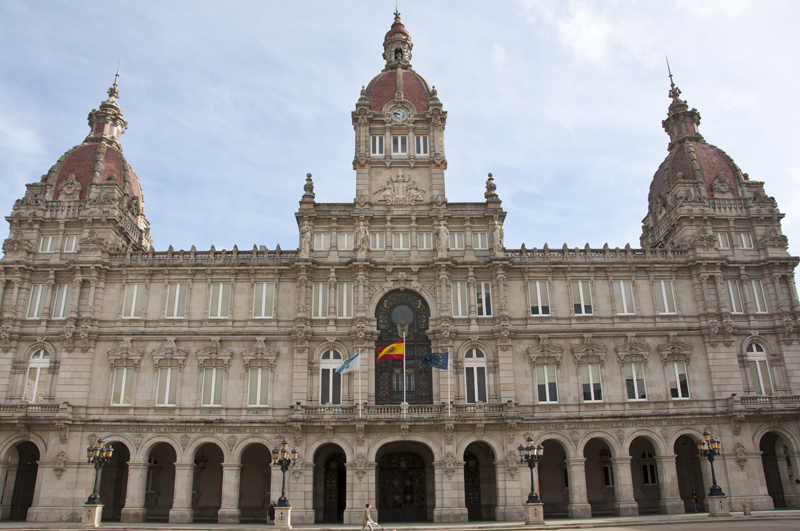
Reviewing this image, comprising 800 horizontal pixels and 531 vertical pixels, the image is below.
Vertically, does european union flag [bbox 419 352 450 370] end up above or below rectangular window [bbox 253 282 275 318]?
below

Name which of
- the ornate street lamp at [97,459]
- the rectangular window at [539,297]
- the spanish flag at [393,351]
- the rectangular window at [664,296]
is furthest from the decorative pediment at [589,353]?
the ornate street lamp at [97,459]

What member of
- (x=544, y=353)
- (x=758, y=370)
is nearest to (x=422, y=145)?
(x=544, y=353)

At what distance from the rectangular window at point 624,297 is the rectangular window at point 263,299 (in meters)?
26.7

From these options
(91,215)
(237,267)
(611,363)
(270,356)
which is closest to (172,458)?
(270,356)

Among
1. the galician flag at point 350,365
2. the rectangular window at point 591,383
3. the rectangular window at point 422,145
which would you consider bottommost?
the rectangular window at point 591,383

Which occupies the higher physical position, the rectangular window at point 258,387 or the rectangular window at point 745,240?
the rectangular window at point 745,240

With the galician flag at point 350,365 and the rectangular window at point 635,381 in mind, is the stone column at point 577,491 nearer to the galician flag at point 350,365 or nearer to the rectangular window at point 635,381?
the rectangular window at point 635,381

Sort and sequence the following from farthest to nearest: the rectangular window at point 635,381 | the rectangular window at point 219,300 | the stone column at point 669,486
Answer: the rectangular window at point 219,300 → the rectangular window at point 635,381 → the stone column at point 669,486

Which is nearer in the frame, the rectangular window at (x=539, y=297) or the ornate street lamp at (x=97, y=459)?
the ornate street lamp at (x=97, y=459)

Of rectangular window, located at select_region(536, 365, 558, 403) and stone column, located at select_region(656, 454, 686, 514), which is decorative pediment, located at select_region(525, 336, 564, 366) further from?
stone column, located at select_region(656, 454, 686, 514)

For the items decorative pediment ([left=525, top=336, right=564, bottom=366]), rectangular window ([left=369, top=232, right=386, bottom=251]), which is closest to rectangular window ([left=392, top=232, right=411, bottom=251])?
rectangular window ([left=369, top=232, right=386, bottom=251])

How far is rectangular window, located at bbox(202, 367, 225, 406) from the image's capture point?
43941 mm

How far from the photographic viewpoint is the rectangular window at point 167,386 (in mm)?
43906

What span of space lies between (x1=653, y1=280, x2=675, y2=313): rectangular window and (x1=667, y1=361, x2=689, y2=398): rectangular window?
14.0 ft
